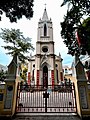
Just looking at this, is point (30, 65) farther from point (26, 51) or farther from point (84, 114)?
point (84, 114)

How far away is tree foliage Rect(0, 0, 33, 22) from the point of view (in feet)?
25.4

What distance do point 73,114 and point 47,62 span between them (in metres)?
19.3

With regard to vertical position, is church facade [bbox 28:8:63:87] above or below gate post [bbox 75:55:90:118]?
above

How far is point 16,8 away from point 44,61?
1874 cm

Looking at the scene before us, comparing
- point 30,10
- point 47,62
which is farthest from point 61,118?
point 47,62

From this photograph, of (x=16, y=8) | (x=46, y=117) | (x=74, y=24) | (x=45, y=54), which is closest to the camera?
(x=46, y=117)

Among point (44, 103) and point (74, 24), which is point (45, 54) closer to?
point (74, 24)

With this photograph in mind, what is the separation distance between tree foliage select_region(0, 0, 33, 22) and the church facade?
17756 millimetres

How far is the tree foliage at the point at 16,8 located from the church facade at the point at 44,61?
17756 millimetres

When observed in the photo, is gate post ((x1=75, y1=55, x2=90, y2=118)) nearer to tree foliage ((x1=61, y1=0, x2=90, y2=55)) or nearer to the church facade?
tree foliage ((x1=61, y1=0, x2=90, y2=55))

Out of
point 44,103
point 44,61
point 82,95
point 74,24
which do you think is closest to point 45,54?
point 44,61

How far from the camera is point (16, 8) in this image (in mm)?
8227

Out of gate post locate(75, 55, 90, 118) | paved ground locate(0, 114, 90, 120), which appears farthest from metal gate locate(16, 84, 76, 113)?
gate post locate(75, 55, 90, 118)

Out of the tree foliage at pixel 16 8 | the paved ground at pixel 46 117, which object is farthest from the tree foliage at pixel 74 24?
the paved ground at pixel 46 117
